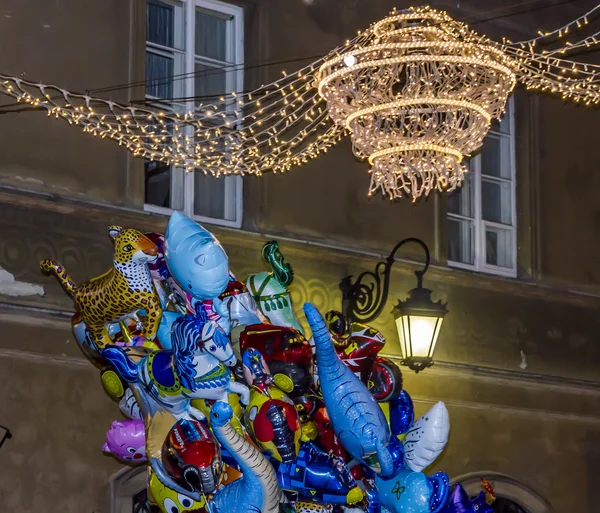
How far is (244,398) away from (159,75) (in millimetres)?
Answer: 3667

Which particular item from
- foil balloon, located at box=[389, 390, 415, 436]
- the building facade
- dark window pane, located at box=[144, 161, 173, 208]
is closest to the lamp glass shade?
the building facade

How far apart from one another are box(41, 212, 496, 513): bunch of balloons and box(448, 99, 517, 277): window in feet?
14.2

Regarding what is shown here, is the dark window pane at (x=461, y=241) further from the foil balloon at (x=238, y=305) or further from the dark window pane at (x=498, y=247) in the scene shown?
the foil balloon at (x=238, y=305)

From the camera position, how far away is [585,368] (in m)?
11.2

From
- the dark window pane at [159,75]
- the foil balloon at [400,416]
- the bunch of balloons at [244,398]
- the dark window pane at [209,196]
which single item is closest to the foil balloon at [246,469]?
the bunch of balloons at [244,398]

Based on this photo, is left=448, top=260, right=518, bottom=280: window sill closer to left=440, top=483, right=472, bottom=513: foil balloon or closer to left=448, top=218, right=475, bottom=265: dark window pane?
left=448, top=218, right=475, bottom=265: dark window pane

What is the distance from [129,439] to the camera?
6.61m

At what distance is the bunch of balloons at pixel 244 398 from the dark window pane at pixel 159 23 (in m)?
3.01

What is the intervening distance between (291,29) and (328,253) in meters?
1.64

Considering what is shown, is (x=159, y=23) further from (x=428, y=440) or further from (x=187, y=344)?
(x=428, y=440)

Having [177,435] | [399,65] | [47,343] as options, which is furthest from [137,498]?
[399,65]

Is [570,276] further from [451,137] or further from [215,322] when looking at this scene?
[215,322]

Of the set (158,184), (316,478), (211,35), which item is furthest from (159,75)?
(316,478)

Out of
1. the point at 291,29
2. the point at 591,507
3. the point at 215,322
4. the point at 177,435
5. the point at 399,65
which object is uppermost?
the point at 291,29
